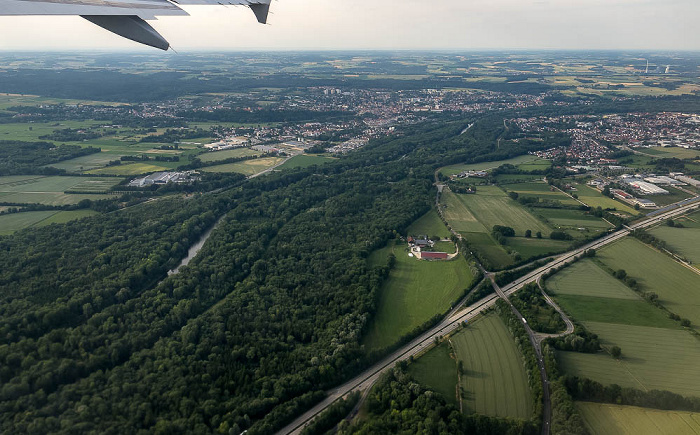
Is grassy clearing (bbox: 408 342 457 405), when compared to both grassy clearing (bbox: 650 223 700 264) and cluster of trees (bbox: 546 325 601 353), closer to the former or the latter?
cluster of trees (bbox: 546 325 601 353)

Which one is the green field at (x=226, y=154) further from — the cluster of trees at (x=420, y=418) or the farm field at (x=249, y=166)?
the cluster of trees at (x=420, y=418)

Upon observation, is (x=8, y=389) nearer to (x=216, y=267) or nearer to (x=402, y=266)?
(x=216, y=267)

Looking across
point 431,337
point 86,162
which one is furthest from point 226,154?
point 431,337

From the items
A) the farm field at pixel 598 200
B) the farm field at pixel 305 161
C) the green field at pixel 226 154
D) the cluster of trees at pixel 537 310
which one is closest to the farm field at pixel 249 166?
the farm field at pixel 305 161

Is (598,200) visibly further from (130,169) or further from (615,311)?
(130,169)

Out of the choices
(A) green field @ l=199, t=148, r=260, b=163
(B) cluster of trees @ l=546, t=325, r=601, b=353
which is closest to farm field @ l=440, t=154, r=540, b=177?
(A) green field @ l=199, t=148, r=260, b=163
